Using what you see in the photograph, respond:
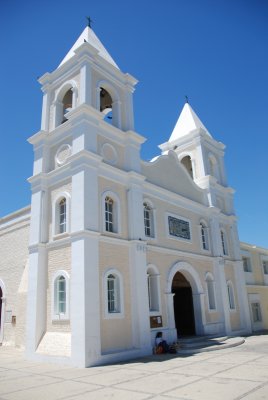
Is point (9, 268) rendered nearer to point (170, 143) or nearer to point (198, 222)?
point (198, 222)

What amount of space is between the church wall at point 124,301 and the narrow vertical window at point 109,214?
80 cm

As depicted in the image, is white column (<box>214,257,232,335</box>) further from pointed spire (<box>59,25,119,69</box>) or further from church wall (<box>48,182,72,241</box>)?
pointed spire (<box>59,25,119,69</box>)

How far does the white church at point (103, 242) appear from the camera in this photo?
12031 millimetres

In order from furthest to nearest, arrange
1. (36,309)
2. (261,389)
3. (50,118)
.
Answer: (50,118)
(36,309)
(261,389)

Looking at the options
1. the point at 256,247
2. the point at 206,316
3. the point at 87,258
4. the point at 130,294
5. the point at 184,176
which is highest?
the point at 184,176

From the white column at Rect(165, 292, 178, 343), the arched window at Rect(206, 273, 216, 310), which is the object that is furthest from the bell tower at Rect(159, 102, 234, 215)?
the white column at Rect(165, 292, 178, 343)

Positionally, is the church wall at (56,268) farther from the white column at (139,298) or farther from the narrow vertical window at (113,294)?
the white column at (139,298)

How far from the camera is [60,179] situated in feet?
45.6

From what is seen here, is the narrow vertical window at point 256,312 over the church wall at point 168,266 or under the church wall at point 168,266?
under

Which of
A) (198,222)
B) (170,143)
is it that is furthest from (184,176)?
(170,143)

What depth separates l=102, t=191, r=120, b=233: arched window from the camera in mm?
13586

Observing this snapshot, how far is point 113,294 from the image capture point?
12938 millimetres

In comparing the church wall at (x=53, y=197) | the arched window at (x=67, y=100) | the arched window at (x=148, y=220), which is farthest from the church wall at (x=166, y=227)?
the arched window at (x=67, y=100)

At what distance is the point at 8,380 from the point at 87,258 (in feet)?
13.9
